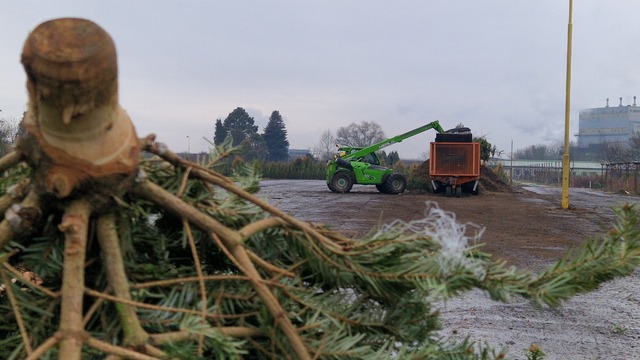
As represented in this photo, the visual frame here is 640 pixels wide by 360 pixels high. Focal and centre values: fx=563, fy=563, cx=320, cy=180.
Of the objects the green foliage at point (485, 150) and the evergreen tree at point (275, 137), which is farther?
the evergreen tree at point (275, 137)

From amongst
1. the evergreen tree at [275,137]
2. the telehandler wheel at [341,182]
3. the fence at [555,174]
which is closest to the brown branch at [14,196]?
Answer: the telehandler wheel at [341,182]

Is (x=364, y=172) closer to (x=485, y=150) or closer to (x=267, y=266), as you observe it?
(x=485, y=150)

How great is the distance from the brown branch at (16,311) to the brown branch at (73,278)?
0.08 m

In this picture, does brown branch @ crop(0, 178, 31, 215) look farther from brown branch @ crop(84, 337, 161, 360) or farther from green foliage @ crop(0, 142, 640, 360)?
brown branch @ crop(84, 337, 161, 360)

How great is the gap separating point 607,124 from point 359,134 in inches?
2276

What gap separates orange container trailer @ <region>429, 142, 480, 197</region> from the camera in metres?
21.7

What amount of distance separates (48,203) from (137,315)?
10.6 inches

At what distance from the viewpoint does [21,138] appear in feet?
3.40

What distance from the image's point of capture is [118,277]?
105 centimetres

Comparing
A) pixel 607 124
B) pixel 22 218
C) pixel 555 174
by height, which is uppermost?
pixel 607 124

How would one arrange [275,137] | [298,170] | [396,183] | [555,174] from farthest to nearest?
1. [555,174]
2. [275,137]
3. [298,170]
4. [396,183]

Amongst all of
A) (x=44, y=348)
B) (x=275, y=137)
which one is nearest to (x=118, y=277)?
(x=44, y=348)

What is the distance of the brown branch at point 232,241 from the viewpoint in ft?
3.53

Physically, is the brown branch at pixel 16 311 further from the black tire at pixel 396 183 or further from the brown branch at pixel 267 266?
the black tire at pixel 396 183
